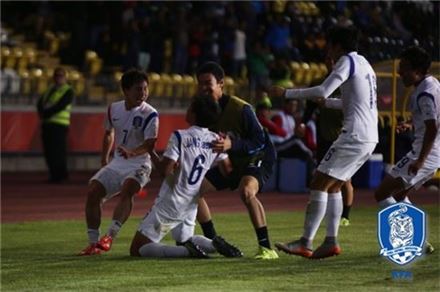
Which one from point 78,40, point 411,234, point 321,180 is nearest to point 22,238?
point 321,180

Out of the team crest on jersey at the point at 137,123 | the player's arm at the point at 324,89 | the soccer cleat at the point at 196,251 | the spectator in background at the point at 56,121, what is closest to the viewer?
the player's arm at the point at 324,89

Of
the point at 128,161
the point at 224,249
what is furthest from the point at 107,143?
the point at 224,249

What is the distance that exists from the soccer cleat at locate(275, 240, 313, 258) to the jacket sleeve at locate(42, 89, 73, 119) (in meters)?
12.5

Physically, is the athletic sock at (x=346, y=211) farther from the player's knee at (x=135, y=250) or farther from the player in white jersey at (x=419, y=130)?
→ the player's knee at (x=135, y=250)

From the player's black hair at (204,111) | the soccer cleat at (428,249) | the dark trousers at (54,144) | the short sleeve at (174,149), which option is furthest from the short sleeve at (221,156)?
the dark trousers at (54,144)

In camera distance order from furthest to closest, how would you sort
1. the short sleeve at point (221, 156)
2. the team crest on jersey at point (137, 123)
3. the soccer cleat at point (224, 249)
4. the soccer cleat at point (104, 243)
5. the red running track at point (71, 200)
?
the red running track at point (71, 200) → the team crest on jersey at point (137, 123) → the soccer cleat at point (104, 243) → the short sleeve at point (221, 156) → the soccer cleat at point (224, 249)

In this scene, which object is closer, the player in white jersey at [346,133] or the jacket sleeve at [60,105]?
the player in white jersey at [346,133]

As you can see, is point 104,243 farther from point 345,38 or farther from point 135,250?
point 345,38

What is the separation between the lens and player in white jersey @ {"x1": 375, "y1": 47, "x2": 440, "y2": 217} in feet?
42.1

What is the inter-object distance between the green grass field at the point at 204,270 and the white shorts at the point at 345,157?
2.75ft

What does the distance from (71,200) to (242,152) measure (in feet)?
31.4

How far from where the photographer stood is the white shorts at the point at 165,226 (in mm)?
12984

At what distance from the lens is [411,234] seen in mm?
11906

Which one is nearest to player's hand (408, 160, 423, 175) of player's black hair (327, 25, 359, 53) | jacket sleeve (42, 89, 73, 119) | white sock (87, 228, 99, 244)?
player's black hair (327, 25, 359, 53)
